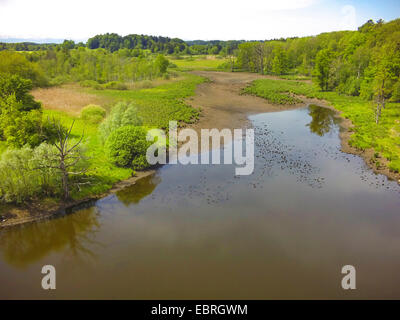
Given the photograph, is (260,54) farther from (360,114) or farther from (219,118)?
(219,118)

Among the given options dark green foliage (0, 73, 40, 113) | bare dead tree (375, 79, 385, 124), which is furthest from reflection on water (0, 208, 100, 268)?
bare dead tree (375, 79, 385, 124)

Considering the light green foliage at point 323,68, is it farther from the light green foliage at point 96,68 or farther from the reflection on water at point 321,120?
the light green foliage at point 96,68

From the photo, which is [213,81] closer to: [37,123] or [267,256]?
[37,123]

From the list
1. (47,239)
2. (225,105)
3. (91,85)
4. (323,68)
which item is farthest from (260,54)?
(47,239)
